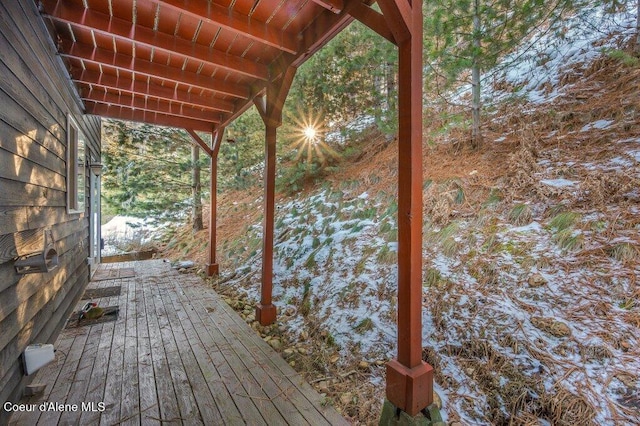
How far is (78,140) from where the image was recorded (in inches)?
148

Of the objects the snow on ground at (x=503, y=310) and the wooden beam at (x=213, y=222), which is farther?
the wooden beam at (x=213, y=222)

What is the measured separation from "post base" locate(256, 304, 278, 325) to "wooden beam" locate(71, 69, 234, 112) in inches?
113

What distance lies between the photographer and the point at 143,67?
3.06 meters

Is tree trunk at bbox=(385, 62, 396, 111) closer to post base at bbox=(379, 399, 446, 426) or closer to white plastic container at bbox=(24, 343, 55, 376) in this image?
post base at bbox=(379, 399, 446, 426)

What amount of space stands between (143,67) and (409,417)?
3890mm

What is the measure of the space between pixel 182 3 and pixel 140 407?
2.81 metres

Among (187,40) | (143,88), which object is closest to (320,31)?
(187,40)

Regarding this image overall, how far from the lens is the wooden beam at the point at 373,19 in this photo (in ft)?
6.03

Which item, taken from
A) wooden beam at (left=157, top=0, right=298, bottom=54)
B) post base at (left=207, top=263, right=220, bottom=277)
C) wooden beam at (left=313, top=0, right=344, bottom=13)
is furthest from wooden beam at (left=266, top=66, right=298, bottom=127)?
post base at (left=207, top=263, right=220, bottom=277)

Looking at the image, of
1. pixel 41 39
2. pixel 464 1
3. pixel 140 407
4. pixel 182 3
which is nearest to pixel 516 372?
pixel 140 407

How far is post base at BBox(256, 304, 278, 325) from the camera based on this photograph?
3.30m

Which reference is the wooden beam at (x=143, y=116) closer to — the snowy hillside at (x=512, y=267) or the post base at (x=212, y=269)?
the post base at (x=212, y=269)

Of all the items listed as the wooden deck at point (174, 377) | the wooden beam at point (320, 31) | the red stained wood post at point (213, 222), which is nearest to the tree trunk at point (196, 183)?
the red stained wood post at point (213, 222)

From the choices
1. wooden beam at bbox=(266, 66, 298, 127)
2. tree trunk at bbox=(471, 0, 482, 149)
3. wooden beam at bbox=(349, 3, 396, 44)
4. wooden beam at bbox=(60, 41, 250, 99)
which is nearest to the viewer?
wooden beam at bbox=(349, 3, 396, 44)
